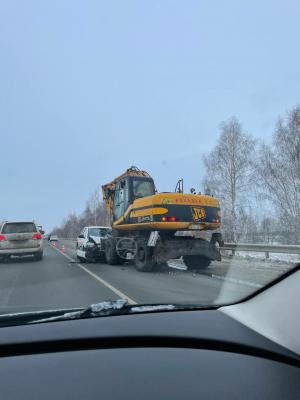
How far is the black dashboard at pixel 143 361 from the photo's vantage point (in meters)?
1.69

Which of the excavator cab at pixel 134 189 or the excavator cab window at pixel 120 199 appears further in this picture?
the excavator cab window at pixel 120 199

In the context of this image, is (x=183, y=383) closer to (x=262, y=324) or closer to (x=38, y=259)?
(x=262, y=324)

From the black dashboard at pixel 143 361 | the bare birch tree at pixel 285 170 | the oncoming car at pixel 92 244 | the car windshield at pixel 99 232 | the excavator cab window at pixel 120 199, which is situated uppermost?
the bare birch tree at pixel 285 170

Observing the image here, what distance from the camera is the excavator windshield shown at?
52.3 ft

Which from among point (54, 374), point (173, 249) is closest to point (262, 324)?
point (54, 374)

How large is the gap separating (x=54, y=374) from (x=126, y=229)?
14.6 meters

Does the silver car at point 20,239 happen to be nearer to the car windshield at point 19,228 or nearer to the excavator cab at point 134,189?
the car windshield at point 19,228

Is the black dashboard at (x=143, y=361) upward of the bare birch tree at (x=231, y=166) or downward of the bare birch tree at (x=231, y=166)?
downward

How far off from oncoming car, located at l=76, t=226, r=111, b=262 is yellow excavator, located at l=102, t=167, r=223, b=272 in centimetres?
219

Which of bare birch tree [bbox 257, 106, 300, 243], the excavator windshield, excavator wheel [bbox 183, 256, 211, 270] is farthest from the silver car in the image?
bare birch tree [bbox 257, 106, 300, 243]

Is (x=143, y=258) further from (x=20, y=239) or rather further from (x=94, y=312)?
(x=94, y=312)

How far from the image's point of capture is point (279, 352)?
202 cm

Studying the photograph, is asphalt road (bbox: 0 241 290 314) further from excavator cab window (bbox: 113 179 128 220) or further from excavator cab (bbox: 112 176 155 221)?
excavator cab window (bbox: 113 179 128 220)

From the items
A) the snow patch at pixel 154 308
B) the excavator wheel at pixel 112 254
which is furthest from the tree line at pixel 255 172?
the snow patch at pixel 154 308
